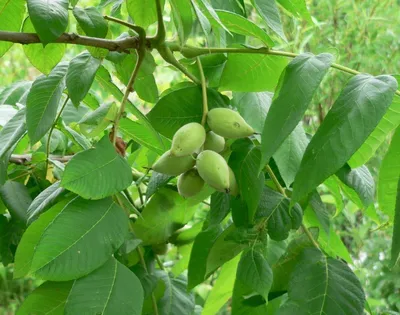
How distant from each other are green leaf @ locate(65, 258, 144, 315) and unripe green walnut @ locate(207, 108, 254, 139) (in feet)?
0.59

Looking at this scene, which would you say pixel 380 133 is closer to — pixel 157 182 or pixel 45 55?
pixel 157 182

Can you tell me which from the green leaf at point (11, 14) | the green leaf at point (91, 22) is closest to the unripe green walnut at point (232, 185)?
the green leaf at point (91, 22)

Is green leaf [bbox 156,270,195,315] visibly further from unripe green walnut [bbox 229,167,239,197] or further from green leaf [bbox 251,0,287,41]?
green leaf [bbox 251,0,287,41]

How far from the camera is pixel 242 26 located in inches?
33.6

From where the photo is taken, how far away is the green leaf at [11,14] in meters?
0.85

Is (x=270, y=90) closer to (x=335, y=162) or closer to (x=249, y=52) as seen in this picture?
(x=249, y=52)

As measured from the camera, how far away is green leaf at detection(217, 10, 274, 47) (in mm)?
836

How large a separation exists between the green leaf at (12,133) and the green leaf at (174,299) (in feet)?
1.04

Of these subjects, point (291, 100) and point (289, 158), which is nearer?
point (291, 100)

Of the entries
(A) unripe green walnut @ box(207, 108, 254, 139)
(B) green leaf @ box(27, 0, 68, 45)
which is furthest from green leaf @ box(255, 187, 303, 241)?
(B) green leaf @ box(27, 0, 68, 45)

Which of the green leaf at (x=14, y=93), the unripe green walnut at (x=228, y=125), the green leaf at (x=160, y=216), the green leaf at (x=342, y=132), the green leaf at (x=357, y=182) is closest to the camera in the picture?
the green leaf at (x=342, y=132)

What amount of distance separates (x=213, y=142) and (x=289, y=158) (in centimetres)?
11

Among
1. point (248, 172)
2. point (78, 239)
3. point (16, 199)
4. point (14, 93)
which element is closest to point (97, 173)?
point (78, 239)

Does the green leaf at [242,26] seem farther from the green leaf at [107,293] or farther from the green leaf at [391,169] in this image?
the green leaf at [107,293]
